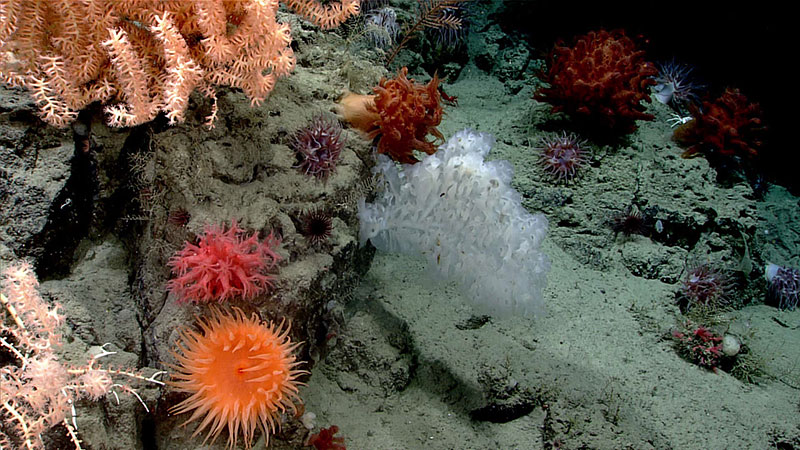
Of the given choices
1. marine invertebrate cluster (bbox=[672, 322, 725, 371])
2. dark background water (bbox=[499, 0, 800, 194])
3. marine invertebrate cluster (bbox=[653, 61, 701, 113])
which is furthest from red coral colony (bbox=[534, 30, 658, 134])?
marine invertebrate cluster (bbox=[672, 322, 725, 371])

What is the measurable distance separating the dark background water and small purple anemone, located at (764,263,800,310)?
1340mm

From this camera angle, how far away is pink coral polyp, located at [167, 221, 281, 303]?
8.23 feet

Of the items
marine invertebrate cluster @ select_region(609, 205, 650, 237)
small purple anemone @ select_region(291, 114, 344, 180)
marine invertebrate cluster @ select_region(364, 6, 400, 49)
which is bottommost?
marine invertebrate cluster @ select_region(609, 205, 650, 237)

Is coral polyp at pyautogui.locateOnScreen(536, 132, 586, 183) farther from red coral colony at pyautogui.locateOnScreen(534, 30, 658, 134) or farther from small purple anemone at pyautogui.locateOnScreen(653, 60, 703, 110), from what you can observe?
small purple anemone at pyautogui.locateOnScreen(653, 60, 703, 110)

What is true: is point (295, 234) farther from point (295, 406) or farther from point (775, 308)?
point (775, 308)

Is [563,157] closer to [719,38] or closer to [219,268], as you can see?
[719,38]

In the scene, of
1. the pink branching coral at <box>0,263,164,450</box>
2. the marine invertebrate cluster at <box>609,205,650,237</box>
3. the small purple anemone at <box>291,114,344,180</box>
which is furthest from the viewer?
the marine invertebrate cluster at <box>609,205,650,237</box>

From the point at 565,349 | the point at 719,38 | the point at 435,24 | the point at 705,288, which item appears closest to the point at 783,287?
the point at 705,288

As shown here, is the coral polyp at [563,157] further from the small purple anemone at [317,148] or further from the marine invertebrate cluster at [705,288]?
the small purple anemone at [317,148]

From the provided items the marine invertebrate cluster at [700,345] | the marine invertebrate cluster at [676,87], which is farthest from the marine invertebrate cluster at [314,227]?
the marine invertebrate cluster at [676,87]

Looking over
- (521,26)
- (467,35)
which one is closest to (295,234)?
(467,35)

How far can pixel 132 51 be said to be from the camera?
2506 millimetres

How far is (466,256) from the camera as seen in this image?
3.54 metres

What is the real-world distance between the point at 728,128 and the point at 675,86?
958 millimetres
